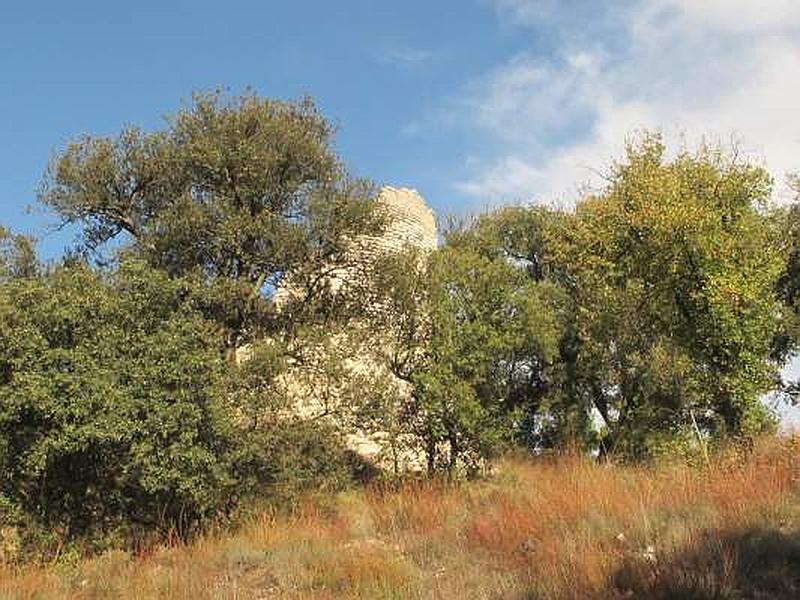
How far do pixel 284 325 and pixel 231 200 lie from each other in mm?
2869

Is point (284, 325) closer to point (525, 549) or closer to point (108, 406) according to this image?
point (108, 406)

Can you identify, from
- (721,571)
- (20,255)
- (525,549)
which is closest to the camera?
(721,571)

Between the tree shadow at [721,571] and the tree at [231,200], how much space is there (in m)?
10.6

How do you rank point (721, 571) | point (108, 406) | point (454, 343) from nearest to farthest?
point (721, 571) < point (108, 406) < point (454, 343)

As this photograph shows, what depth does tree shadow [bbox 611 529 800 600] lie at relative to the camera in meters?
5.93

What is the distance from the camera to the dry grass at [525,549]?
6.42 meters

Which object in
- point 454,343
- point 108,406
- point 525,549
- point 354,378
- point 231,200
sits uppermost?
point 231,200

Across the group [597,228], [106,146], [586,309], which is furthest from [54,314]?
[586,309]

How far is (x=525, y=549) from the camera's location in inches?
305

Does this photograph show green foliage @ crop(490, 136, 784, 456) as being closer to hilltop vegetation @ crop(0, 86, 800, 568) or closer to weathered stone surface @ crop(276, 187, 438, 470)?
hilltop vegetation @ crop(0, 86, 800, 568)

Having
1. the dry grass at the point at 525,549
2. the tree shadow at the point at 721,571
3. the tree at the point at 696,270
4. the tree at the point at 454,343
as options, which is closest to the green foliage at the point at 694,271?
the tree at the point at 696,270

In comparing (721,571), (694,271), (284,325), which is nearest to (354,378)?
(284,325)

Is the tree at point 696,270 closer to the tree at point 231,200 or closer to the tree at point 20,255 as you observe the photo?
the tree at point 231,200

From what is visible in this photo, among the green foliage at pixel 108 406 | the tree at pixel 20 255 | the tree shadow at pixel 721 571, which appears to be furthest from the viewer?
the tree at pixel 20 255
